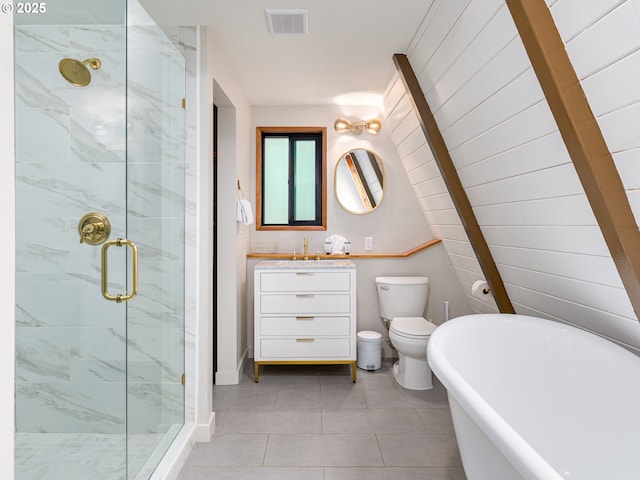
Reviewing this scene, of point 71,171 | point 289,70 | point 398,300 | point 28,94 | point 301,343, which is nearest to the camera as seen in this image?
point 28,94

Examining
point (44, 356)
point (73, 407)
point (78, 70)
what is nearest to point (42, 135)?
point (78, 70)

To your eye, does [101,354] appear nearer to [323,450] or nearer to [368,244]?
[323,450]

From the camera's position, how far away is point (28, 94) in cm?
139

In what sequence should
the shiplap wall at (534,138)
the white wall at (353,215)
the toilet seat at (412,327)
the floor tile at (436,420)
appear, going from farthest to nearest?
the white wall at (353,215)
the toilet seat at (412,327)
the floor tile at (436,420)
the shiplap wall at (534,138)

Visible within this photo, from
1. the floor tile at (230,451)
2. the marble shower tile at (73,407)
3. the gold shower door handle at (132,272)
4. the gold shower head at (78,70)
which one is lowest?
the floor tile at (230,451)

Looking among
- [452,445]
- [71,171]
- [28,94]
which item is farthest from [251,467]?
[28,94]

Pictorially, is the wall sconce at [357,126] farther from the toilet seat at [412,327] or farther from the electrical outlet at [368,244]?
the toilet seat at [412,327]

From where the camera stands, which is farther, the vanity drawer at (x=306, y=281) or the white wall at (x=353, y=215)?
the white wall at (x=353, y=215)

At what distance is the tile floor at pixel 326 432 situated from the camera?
180 centimetres

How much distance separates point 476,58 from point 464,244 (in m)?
1.38

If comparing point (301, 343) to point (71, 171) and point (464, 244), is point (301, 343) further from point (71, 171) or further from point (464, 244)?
point (71, 171)

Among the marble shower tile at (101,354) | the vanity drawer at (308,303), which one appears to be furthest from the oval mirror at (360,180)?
the marble shower tile at (101,354)

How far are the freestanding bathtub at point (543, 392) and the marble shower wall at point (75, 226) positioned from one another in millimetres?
1278

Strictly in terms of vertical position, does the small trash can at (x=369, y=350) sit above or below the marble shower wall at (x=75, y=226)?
below
